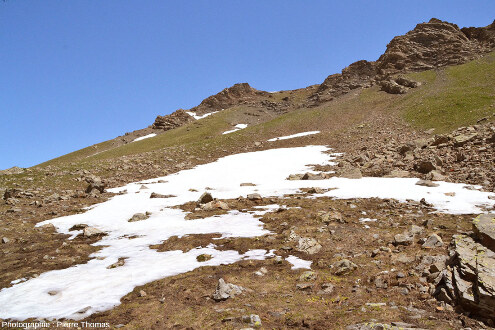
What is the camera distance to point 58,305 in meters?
6.01

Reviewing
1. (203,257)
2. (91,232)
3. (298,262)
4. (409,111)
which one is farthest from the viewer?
(409,111)

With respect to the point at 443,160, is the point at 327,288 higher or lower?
lower

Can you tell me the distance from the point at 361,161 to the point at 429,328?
19.9 meters

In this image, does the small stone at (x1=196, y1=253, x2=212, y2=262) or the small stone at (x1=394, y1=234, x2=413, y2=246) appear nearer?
the small stone at (x1=394, y1=234, x2=413, y2=246)

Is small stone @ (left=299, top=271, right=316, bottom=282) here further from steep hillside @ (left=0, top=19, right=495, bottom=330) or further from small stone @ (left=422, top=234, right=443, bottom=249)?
small stone @ (left=422, top=234, right=443, bottom=249)

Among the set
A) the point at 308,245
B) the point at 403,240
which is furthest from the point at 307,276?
the point at 403,240

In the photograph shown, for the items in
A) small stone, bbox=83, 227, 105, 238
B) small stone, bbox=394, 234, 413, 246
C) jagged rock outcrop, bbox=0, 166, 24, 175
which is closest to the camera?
small stone, bbox=394, 234, 413, 246

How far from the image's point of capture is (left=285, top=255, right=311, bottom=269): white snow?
7536mm

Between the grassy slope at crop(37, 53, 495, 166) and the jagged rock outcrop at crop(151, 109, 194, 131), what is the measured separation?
45.5 feet

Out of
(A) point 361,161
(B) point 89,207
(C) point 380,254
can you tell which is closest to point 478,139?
(A) point 361,161

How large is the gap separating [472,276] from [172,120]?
9863 centimetres

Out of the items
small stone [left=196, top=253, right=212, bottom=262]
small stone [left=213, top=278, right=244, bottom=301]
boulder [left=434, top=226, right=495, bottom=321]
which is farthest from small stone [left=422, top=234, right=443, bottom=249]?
small stone [left=196, top=253, right=212, bottom=262]

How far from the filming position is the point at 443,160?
713 inches

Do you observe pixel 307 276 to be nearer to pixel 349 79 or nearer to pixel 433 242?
pixel 433 242
